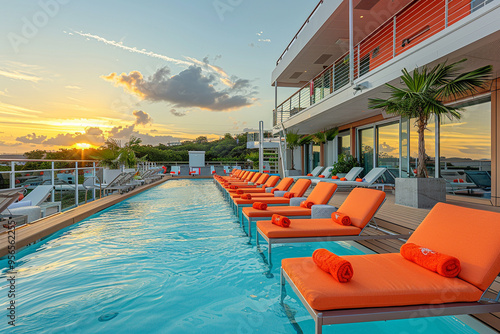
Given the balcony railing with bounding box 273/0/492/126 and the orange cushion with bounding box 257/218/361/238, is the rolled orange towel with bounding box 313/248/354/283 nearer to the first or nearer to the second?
the orange cushion with bounding box 257/218/361/238

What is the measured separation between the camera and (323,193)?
195 inches

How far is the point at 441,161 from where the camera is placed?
755 centimetres

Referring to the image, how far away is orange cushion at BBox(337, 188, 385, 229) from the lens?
3.58 metres

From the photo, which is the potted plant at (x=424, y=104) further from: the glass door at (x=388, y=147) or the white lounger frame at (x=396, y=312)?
the glass door at (x=388, y=147)

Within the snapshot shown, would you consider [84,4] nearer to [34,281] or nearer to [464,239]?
[34,281]

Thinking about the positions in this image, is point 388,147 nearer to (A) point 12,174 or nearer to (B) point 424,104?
(B) point 424,104

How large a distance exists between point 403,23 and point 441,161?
490cm

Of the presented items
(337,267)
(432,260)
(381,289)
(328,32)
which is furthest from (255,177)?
(381,289)

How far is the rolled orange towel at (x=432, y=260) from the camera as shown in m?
1.96

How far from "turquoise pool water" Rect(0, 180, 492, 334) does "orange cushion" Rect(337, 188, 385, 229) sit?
665mm

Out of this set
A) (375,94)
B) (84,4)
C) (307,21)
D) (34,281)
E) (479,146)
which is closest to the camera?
(34,281)

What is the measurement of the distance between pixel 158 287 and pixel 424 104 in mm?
5505

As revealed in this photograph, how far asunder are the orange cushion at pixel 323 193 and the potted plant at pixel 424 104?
1940 mm

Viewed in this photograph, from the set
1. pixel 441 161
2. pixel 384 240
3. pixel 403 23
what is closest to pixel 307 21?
pixel 403 23
